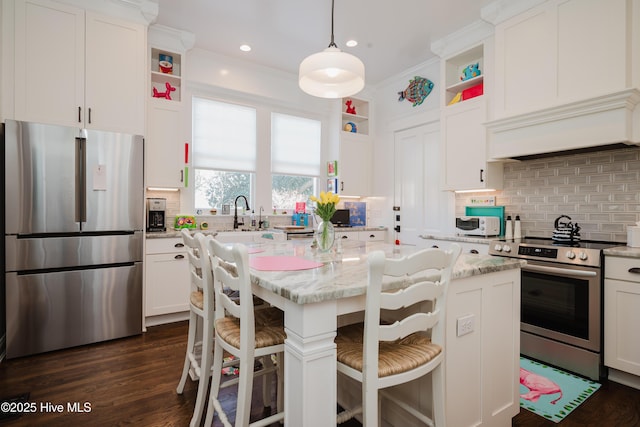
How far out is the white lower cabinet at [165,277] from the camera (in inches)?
129

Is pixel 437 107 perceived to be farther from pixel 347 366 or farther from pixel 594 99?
pixel 347 366

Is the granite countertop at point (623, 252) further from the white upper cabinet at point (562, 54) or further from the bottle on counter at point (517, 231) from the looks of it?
the white upper cabinet at point (562, 54)

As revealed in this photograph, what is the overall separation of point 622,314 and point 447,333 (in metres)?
1.71

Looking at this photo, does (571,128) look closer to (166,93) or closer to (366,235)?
(366,235)

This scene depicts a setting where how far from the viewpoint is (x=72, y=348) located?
9.12ft

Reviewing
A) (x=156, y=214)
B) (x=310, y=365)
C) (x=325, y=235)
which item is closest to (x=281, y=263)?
(x=325, y=235)

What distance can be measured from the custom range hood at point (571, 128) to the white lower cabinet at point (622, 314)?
0.94m

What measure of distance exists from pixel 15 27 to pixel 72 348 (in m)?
2.74

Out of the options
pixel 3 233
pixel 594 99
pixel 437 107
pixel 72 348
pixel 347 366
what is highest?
pixel 437 107

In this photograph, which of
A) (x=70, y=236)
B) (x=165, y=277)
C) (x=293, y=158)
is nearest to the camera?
(x=70, y=236)

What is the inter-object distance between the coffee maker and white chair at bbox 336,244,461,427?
2835 millimetres

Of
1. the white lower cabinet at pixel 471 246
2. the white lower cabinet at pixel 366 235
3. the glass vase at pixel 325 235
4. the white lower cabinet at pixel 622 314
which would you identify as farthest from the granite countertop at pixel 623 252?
the white lower cabinet at pixel 366 235

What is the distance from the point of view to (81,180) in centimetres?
281

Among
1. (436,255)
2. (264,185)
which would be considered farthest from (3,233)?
(436,255)
